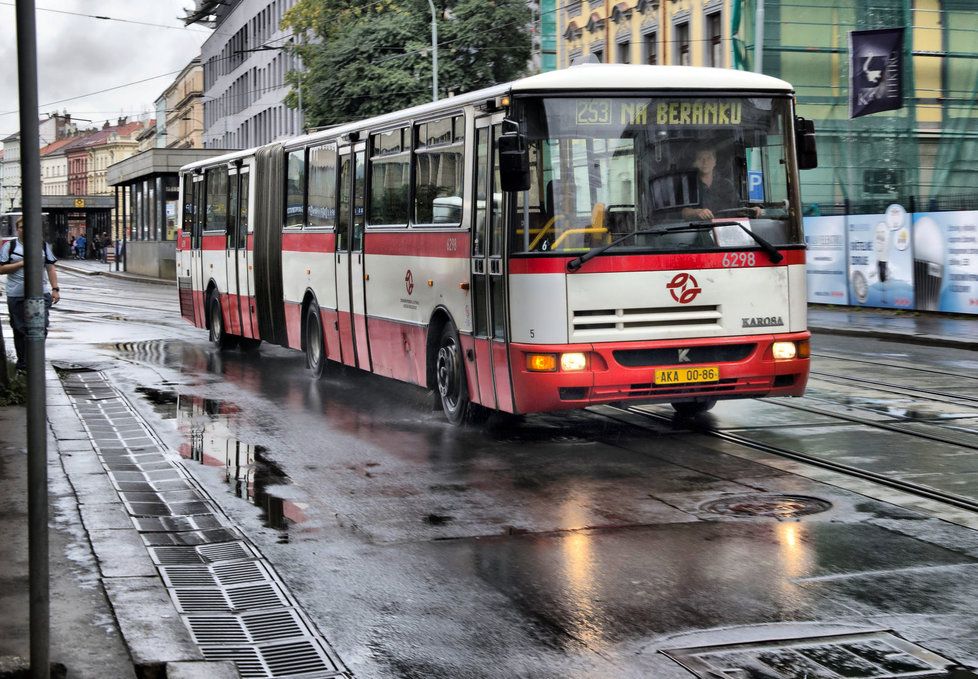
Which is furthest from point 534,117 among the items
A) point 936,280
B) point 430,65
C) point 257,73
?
point 257,73

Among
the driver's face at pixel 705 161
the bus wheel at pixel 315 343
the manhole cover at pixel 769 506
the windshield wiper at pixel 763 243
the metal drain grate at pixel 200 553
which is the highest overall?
the driver's face at pixel 705 161

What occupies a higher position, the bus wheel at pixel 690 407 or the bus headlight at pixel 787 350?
the bus headlight at pixel 787 350

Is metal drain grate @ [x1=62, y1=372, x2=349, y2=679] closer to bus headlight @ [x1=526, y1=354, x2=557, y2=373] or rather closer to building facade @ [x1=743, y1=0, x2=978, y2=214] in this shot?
bus headlight @ [x1=526, y1=354, x2=557, y2=373]

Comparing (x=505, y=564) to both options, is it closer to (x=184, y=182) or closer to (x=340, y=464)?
(x=340, y=464)

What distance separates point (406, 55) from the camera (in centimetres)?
4762

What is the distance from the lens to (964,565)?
7.24 m

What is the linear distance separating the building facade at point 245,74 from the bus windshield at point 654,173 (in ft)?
238

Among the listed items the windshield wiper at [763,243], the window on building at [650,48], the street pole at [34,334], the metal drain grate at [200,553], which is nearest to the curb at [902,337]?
the windshield wiper at [763,243]

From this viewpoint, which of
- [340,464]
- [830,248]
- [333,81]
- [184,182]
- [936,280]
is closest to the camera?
[340,464]

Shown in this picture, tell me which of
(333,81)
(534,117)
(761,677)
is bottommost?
(761,677)

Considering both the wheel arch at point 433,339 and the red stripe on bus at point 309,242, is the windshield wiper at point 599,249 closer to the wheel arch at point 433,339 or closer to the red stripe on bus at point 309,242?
the wheel arch at point 433,339

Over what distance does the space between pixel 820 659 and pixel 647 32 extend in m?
38.4

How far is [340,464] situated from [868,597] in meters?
5.18

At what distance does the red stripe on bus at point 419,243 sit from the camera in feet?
42.5
